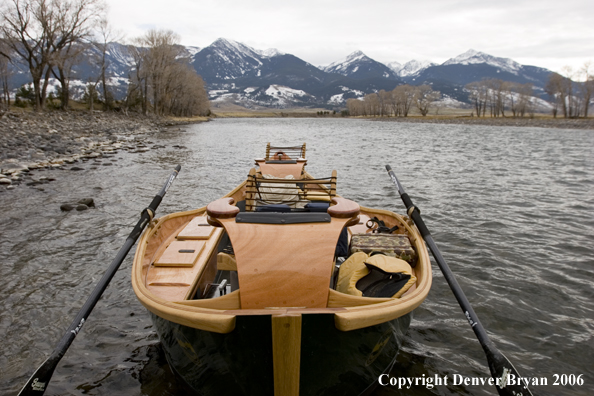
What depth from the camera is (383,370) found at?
4.28 m

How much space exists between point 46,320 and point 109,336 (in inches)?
44.7

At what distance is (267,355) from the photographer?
127 inches

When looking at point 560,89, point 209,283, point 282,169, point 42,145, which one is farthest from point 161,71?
point 560,89

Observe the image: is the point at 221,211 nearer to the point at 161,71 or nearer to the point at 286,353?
the point at 286,353

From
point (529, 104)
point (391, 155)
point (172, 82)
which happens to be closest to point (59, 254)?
point (391, 155)

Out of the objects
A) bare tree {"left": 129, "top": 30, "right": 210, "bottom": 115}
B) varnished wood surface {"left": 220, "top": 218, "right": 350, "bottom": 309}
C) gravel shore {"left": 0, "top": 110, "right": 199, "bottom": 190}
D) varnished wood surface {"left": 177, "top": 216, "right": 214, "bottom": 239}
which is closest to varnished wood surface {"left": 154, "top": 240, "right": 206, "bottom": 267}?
varnished wood surface {"left": 177, "top": 216, "right": 214, "bottom": 239}

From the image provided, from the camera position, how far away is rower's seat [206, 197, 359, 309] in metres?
3.64

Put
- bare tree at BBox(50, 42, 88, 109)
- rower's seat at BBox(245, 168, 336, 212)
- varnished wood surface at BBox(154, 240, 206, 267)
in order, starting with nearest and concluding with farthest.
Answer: varnished wood surface at BBox(154, 240, 206, 267) → rower's seat at BBox(245, 168, 336, 212) → bare tree at BBox(50, 42, 88, 109)

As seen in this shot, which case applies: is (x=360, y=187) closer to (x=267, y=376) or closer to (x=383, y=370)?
(x=383, y=370)

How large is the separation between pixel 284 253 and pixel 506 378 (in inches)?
95.5

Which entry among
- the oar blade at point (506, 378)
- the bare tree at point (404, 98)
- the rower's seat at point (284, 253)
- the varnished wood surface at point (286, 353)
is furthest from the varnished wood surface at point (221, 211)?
the bare tree at point (404, 98)

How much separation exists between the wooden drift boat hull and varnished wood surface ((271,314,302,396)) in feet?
0.36

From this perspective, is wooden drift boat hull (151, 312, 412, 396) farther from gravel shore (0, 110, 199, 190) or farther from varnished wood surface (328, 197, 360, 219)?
gravel shore (0, 110, 199, 190)

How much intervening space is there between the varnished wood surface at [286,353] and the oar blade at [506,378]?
1975 mm
